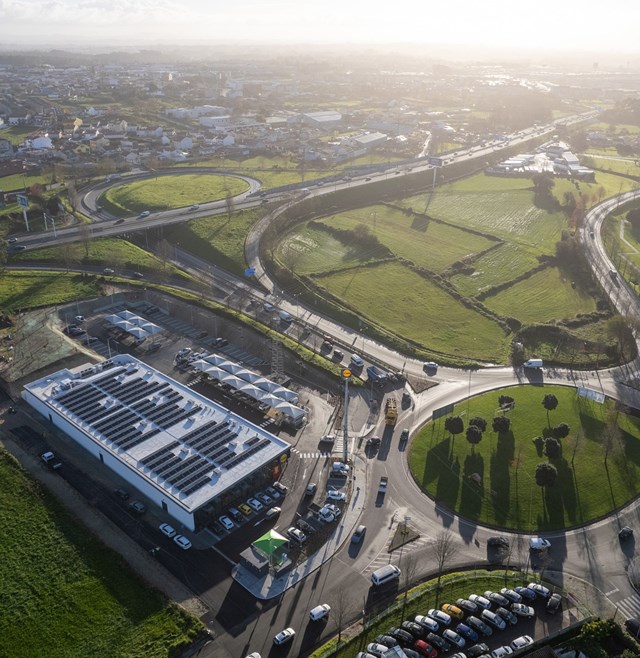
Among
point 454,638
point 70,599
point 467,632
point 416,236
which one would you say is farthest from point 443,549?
point 416,236

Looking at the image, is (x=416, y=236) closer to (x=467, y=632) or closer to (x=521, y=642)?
(x=467, y=632)

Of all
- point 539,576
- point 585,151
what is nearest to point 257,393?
point 539,576

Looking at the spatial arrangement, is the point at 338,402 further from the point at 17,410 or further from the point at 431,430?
the point at 17,410

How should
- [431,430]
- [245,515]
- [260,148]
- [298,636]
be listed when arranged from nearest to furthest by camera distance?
[298,636] → [245,515] → [431,430] → [260,148]

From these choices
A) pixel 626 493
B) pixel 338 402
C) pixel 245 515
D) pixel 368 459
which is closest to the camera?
pixel 245 515

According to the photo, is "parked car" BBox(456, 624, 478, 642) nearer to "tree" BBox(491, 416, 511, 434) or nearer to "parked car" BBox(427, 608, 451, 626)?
"parked car" BBox(427, 608, 451, 626)

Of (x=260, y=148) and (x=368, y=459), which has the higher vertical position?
(x=260, y=148)

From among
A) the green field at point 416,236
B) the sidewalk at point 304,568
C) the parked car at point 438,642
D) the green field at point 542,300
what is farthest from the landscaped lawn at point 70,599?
the green field at point 416,236
